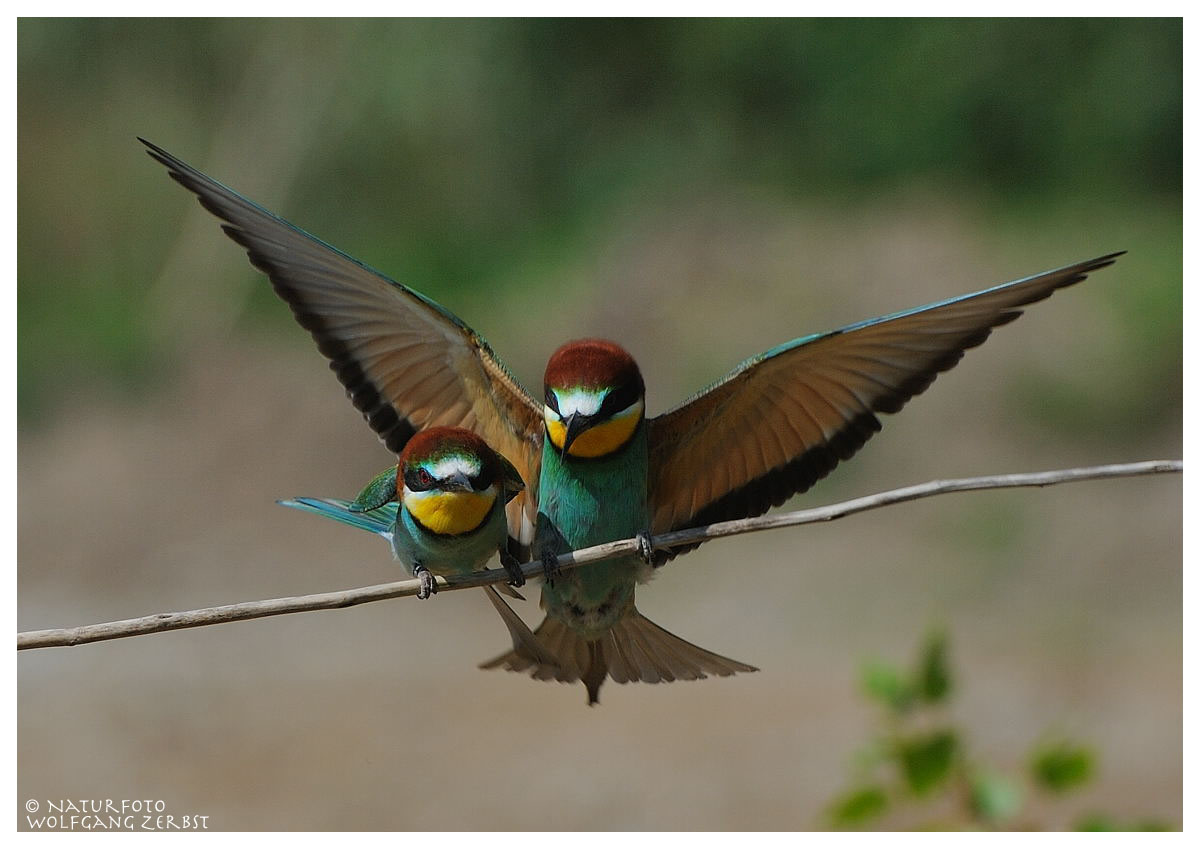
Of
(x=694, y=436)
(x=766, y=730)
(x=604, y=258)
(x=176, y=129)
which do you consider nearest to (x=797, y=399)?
(x=694, y=436)

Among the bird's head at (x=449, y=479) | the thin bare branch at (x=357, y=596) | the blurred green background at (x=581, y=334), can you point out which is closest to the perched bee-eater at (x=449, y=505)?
the bird's head at (x=449, y=479)

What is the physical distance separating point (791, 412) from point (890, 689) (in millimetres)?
415

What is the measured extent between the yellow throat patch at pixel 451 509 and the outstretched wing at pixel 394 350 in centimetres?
22

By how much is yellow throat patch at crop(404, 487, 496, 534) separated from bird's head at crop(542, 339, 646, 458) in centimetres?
14

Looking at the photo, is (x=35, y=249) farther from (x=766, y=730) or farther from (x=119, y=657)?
(x=766, y=730)

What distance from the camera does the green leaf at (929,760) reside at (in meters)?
1.61

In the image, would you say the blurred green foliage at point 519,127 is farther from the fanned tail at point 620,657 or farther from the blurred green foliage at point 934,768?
the blurred green foliage at point 934,768

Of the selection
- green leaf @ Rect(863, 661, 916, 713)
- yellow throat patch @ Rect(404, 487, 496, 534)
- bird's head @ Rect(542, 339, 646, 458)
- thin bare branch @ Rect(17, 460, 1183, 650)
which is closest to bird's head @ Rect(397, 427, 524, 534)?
yellow throat patch @ Rect(404, 487, 496, 534)

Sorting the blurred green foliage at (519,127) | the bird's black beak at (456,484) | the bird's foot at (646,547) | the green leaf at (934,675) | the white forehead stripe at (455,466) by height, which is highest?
the blurred green foliage at (519,127)

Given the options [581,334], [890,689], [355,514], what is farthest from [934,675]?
[581,334]

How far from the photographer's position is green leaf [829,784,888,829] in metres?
1.61

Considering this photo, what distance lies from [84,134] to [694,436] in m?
6.62

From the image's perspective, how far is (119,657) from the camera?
5.02 m
